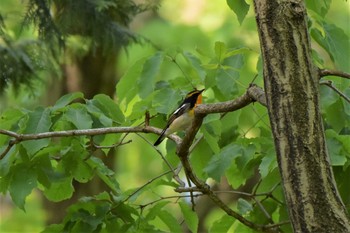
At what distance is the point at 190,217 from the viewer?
3975mm

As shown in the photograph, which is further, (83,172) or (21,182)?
(83,172)

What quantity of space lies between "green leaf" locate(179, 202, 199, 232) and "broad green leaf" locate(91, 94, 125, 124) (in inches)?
21.6

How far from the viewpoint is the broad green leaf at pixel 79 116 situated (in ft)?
11.6

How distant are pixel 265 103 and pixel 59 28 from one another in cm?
221

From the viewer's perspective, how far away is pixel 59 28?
4863 millimetres

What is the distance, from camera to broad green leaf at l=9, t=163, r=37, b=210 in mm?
3580

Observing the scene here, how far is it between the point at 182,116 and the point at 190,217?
61 centimetres

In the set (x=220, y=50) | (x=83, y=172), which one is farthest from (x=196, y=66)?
(x=83, y=172)

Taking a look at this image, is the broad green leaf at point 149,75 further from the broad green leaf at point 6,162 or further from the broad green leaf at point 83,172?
the broad green leaf at point 6,162

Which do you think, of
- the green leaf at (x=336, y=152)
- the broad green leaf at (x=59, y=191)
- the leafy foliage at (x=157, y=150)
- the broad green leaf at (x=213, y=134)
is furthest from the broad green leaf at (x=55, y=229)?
the green leaf at (x=336, y=152)

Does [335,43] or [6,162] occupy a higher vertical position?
[335,43]

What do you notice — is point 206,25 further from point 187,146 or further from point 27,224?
point 187,146

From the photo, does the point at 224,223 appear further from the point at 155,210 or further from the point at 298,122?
the point at 298,122

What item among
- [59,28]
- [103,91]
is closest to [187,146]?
[59,28]
